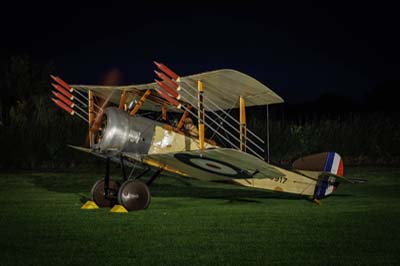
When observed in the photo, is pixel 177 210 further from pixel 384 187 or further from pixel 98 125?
pixel 384 187

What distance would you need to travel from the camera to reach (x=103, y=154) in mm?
11875

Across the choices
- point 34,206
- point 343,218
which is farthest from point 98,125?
point 343,218

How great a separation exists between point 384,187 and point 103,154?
8623mm

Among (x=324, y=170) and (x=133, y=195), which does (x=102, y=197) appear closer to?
(x=133, y=195)

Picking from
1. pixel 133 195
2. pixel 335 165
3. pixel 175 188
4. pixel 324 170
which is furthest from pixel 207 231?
pixel 175 188

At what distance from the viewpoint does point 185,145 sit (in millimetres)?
12289

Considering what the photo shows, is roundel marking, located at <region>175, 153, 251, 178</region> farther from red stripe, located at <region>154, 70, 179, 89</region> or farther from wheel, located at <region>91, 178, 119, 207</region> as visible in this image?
wheel, located at <region>91, 178, 119, 207</region>

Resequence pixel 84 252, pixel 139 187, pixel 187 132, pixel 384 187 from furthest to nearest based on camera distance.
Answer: pixel 384 187 < pixel 187 132 < pixel 139 187 < pixel 84 252

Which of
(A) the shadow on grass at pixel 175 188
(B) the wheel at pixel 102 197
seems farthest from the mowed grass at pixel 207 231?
(B) the wheel at pixel 102 197

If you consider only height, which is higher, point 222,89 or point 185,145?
point 222,89

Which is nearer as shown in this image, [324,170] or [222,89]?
[222,89]

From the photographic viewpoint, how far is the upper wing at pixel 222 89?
420 inches

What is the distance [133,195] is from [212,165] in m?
1.45

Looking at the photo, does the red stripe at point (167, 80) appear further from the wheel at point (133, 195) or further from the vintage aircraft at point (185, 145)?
the wheel at point (133, 195)
